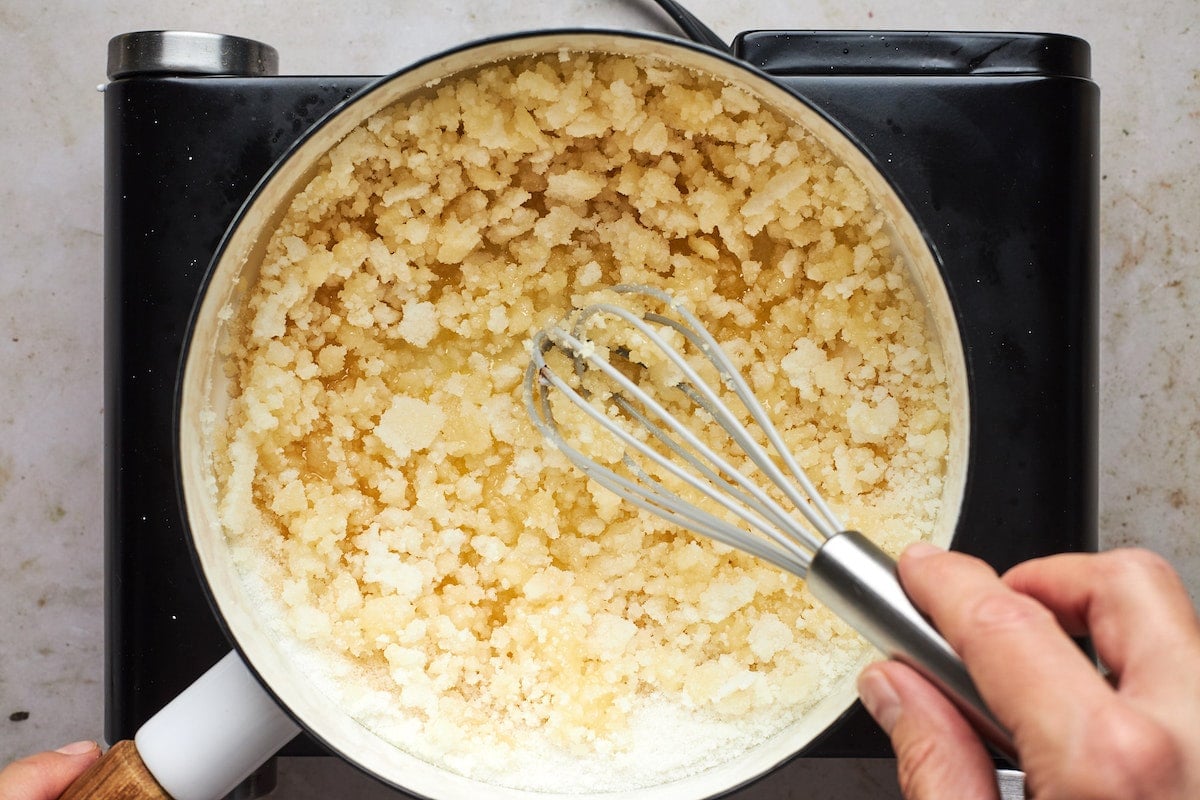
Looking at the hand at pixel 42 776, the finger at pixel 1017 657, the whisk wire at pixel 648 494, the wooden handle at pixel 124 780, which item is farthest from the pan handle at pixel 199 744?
the finger at pixel 1017 657

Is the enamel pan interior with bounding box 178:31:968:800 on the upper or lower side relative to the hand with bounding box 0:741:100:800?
upper

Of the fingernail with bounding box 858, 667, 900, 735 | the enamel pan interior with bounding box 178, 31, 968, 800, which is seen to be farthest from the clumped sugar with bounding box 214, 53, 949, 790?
the fingernail with bounding box 858, 667, 900, 735

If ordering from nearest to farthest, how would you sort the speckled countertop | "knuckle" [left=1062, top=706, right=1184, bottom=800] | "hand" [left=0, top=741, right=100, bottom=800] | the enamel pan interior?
"knuckle" [left=1062, top=706, right=1184, bottom=800]
the enamel pan interior
"hand" [left=0, top=741, right=100, bottom=800]
the speckled countertop

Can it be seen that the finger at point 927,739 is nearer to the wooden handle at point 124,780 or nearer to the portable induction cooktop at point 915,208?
the portable induction cooktop at point 915,208

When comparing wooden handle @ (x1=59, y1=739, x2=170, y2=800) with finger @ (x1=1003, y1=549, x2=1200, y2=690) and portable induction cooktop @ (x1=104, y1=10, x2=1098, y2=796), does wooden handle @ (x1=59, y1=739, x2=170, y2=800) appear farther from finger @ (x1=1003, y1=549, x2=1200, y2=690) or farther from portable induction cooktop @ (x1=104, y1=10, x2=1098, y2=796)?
finger @ (x1=1003, y1=549, x2=1200, y2=690)

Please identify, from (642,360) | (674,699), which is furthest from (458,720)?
(642,360)

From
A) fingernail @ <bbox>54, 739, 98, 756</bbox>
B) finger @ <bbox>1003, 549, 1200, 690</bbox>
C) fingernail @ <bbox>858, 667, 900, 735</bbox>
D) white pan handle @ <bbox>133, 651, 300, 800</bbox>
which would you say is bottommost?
fingernail @ <bbox>54, 739, 98, 756</bbox>
